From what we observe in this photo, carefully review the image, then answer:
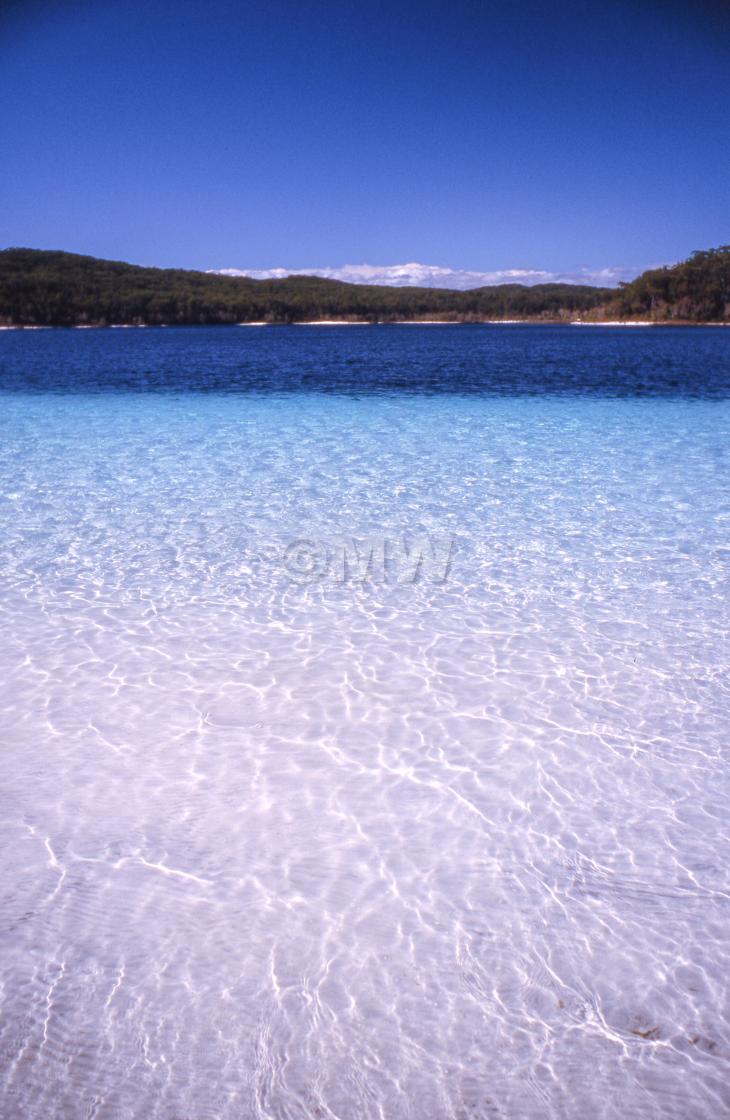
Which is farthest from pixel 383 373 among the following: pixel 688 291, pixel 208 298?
pixel 208 298

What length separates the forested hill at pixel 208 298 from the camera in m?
66.3

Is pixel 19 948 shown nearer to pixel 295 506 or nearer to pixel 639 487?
pixel 295 506

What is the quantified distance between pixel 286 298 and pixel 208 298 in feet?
35.8

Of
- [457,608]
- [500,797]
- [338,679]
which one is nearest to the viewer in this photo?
[500,797]

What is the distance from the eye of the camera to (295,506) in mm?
5848

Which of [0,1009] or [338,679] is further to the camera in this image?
[338,679]

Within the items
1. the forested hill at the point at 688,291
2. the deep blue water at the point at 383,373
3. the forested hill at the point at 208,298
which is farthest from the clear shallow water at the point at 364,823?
the forested hill at the point at 688,291

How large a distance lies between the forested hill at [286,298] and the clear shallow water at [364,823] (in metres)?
69.3

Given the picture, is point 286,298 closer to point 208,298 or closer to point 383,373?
point 208,298

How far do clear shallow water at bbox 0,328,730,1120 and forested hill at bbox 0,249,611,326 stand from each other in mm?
69184

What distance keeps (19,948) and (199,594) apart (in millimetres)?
2362

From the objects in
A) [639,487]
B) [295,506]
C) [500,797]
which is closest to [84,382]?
[295,506]

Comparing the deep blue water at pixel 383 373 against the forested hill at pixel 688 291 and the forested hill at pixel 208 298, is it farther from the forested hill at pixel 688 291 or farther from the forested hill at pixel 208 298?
the forested hill at pixel 688 291

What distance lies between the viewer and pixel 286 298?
285 ft
